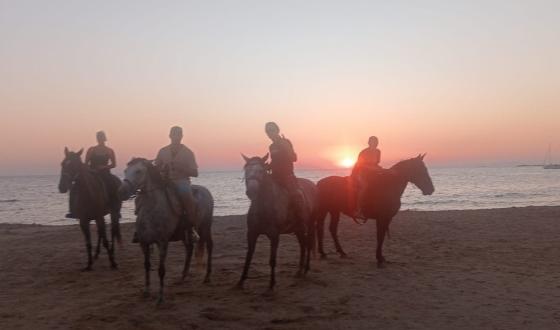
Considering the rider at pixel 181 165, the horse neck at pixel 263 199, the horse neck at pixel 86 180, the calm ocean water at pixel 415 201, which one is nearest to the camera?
the horse neck at pixel 263 199

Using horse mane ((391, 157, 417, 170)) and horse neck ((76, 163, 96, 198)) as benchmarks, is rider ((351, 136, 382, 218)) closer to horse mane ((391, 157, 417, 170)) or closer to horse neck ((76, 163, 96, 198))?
horse mane ((391, 157, 417, 170))

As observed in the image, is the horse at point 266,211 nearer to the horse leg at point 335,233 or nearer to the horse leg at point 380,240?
the horse leg at point 380,240

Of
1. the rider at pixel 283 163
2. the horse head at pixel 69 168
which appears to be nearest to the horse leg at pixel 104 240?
the horse head at pixel 69 168

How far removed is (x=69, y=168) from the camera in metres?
9.80

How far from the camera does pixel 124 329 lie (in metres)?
6.05

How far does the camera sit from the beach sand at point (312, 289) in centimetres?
649

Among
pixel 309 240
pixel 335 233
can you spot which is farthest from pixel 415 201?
pixel 309 240

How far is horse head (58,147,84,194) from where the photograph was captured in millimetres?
9680

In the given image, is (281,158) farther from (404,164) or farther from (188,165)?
(404,164)

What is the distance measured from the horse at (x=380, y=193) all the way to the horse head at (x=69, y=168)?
5.47m

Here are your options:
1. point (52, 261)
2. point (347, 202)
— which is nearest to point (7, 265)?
point (52, 261)

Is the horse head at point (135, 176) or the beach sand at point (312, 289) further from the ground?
the horse head at point (135, 176)

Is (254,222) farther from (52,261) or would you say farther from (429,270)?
(52,261)

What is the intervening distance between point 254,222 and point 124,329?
2.76m
